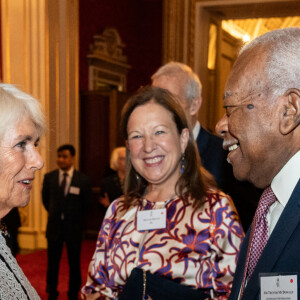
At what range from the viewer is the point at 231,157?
50.7 inches

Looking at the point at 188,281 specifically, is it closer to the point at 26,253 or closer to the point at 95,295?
the point at 95,295

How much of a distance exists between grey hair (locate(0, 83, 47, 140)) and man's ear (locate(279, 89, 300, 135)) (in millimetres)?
903

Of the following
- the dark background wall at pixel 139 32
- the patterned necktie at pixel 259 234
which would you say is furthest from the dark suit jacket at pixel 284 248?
the dark background wall at pixel 139 32

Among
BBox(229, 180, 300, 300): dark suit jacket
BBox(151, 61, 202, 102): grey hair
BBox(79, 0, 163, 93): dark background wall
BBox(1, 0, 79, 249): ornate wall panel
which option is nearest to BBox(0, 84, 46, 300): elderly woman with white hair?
BBox(229, 180, 300, 300): dark suit jacket

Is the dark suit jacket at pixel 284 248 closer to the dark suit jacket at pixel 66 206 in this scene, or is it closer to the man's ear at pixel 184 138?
the man's ear at pixel 184 138

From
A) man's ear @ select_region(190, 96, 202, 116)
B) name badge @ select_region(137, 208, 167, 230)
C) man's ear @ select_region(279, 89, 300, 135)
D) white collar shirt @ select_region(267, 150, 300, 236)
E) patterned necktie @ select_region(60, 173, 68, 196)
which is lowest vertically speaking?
patterned necktie @ select_region(60, 173, 68, 196)

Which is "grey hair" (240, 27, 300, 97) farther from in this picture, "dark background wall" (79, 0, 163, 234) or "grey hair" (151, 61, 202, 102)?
"dark background wall" (79, 0, 163, 234)

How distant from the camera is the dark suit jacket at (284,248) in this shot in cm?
107

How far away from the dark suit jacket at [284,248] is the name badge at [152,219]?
722 mm

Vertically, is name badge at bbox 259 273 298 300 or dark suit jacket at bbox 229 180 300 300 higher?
dark suit jacket at bbox 229 180 300 300

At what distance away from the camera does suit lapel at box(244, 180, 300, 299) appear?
108cm

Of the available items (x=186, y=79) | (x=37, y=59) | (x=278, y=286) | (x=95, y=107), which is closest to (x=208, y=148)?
(x=186, y=79)

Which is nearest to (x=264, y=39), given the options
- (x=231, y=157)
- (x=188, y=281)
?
(x=231, y=157)

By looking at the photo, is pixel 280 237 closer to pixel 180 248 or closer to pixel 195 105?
pixel 180 248
